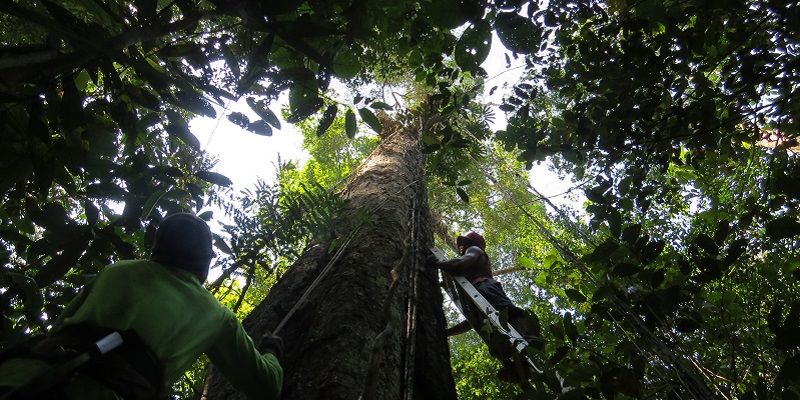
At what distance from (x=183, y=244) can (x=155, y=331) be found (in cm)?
34

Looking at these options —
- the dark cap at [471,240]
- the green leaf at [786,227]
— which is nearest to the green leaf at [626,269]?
the green leaf at [786,227]

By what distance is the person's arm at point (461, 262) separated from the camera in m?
3.65

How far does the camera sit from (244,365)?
55.9 inches

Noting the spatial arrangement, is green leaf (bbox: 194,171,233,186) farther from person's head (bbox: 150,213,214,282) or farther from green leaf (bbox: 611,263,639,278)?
green leaf (bbox: 611,263,639,278)

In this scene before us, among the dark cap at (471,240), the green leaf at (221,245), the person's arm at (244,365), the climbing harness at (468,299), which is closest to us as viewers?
the person's arm at (244,365)

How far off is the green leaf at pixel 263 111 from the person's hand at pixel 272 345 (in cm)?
85

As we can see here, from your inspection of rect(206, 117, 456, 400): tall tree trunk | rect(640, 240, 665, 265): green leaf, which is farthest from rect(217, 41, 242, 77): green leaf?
rect(640, 240, 665, 265): green leaf

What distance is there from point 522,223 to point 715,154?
6.34m

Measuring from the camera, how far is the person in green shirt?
107cm

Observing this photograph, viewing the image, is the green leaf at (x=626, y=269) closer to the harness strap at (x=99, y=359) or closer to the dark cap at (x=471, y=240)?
the harness strap at (x=99, y=359)

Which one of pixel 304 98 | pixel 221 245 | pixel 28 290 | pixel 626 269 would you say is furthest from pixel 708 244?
pixel 28 290

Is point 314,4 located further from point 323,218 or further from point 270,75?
point 323,218

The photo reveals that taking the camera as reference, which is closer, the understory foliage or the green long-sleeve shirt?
the green long-sleeve shirt

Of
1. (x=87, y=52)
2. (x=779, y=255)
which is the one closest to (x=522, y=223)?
(x=779, y=255)
